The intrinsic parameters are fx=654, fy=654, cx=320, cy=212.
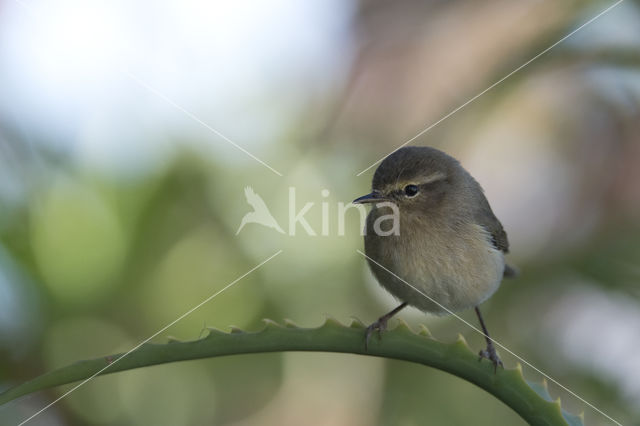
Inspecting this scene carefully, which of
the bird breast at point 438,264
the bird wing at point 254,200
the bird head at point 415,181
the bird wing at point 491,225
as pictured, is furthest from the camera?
the bird wing at point 254,200

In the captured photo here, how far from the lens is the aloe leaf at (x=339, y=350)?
1.25 m

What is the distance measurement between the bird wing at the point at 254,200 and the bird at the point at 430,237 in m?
0.59

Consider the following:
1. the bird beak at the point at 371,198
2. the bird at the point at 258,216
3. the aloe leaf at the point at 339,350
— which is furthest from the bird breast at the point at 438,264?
the aloe leaf at the point at 339,350

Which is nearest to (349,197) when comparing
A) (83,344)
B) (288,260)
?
(288,260)

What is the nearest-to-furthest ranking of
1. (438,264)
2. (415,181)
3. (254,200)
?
1. (438,264)
2. (415,181)
3. (254,200)

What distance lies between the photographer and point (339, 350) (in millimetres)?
1382

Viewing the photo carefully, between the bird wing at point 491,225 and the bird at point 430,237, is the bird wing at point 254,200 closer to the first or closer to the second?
the bird at point 430,237

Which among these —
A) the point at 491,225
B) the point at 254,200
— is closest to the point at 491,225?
the point at 491,225

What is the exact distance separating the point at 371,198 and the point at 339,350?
116cm

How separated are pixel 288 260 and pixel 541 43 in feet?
5.14

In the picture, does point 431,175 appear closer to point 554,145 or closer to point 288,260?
point 288,260

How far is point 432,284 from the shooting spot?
239cm

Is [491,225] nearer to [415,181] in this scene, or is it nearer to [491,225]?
[491,225]

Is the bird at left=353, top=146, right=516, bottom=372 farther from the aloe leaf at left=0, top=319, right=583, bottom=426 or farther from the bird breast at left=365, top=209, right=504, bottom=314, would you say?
the aloe leaf at left=0, top=319, right=583, bottom=426
